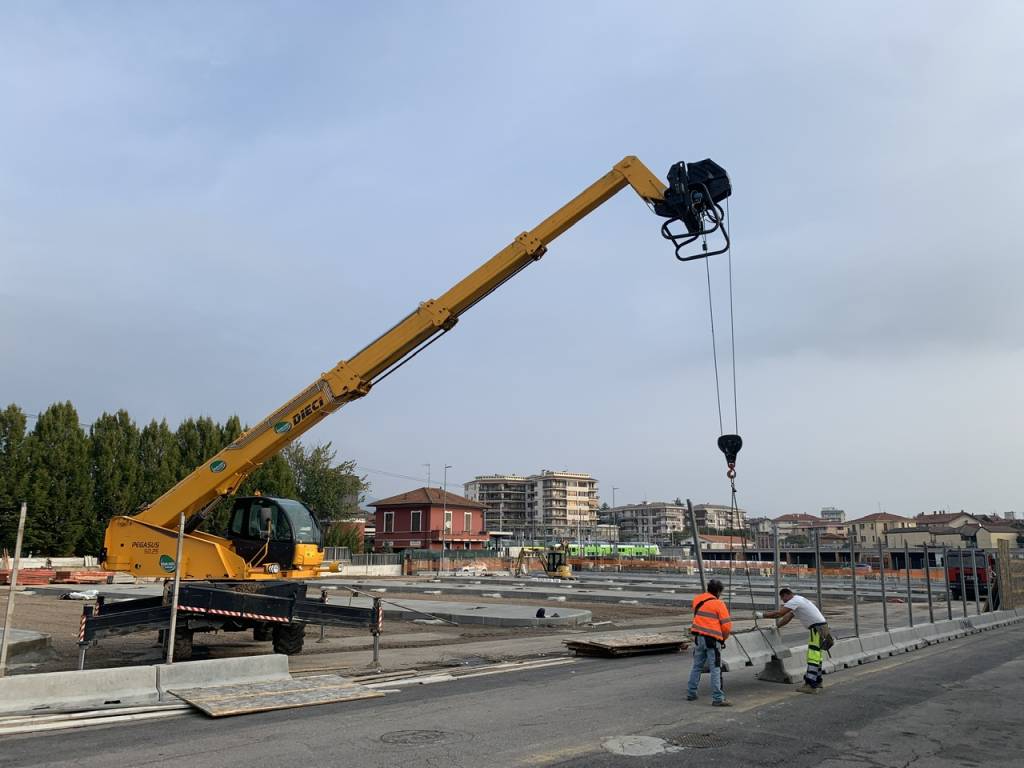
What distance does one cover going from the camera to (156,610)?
1191 cm

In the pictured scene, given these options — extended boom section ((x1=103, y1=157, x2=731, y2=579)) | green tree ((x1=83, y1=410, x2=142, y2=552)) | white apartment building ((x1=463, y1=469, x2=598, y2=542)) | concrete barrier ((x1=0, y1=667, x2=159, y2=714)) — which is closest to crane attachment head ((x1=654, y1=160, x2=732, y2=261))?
extended boom section ((x1=103, y1=157, x2=731, y2=579))

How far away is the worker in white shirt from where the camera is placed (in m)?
10.8

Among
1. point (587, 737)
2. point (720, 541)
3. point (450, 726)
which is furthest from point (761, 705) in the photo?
point (720, 541)

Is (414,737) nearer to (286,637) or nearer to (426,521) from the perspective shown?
(286,637)

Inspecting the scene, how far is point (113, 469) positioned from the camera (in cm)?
5175

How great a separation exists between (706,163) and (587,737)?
10.0 m

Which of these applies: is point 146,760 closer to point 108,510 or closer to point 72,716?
point 72,716

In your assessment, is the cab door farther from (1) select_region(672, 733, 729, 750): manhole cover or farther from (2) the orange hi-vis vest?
(1) select_region(672, 733, 729, 750): manhole cover

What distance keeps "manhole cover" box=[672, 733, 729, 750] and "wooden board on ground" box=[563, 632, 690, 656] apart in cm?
679

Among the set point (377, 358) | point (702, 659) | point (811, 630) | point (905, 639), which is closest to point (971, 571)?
point (905, 639)

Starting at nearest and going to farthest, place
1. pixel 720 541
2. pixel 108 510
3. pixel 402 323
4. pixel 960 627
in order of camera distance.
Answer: pixel 402 323, pixel 960 627, pixel 108 510, pixel 720 541

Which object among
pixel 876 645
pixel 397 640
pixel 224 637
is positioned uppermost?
pixel 876 645

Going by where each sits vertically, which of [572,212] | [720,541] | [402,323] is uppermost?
[572,212]

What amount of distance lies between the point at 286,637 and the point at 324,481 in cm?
5836
